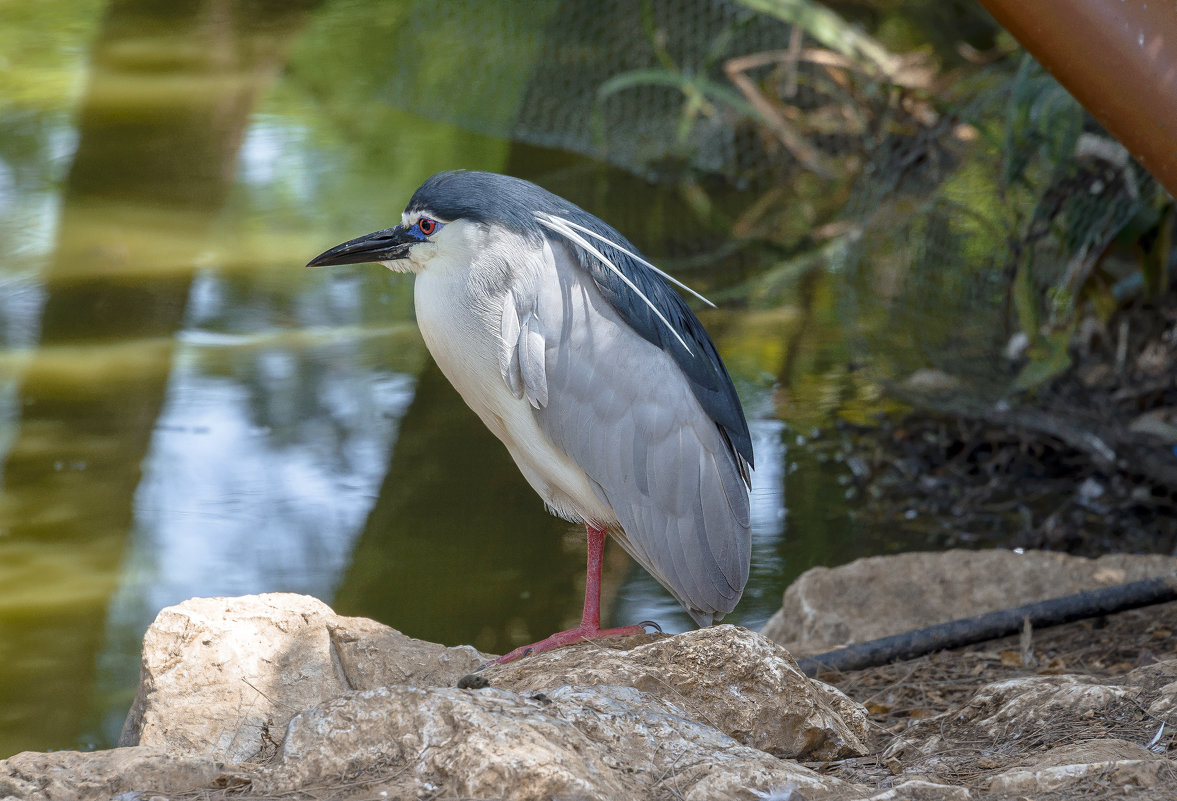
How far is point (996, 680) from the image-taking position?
2684mm

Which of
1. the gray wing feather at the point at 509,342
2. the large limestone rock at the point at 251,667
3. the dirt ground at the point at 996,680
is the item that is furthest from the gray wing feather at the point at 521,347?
the dirt ground at the point at 996,680

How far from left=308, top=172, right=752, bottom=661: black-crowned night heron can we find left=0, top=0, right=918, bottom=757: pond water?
0.96m

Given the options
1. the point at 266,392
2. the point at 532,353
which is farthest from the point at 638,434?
the point at 266,392

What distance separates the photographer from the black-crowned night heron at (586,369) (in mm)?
2340

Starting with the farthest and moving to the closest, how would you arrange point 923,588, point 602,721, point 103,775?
point 923,588, point 602,721, point 103,775

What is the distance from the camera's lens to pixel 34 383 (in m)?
4.69

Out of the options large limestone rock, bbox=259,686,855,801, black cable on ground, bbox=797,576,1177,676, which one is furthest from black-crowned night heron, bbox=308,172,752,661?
A: large limestone rock, bbox=259,686,855,801

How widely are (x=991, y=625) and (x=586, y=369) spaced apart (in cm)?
115

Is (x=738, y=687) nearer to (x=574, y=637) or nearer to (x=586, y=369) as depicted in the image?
(x=574, y=637)

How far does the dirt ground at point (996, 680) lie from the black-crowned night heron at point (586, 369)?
1.47 ft

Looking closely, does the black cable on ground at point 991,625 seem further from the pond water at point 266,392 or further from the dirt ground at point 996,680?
the pond water at point 266,392

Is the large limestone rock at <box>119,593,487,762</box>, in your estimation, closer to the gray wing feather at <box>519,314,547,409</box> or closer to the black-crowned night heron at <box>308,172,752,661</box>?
the black-crowned night heron at <box>308,172,752,661</box>

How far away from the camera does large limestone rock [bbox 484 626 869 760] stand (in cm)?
208

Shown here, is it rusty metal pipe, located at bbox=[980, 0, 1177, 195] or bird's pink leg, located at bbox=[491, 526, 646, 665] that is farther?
bird's pink leg, located at bbox=[491, 526, 646, 665]
